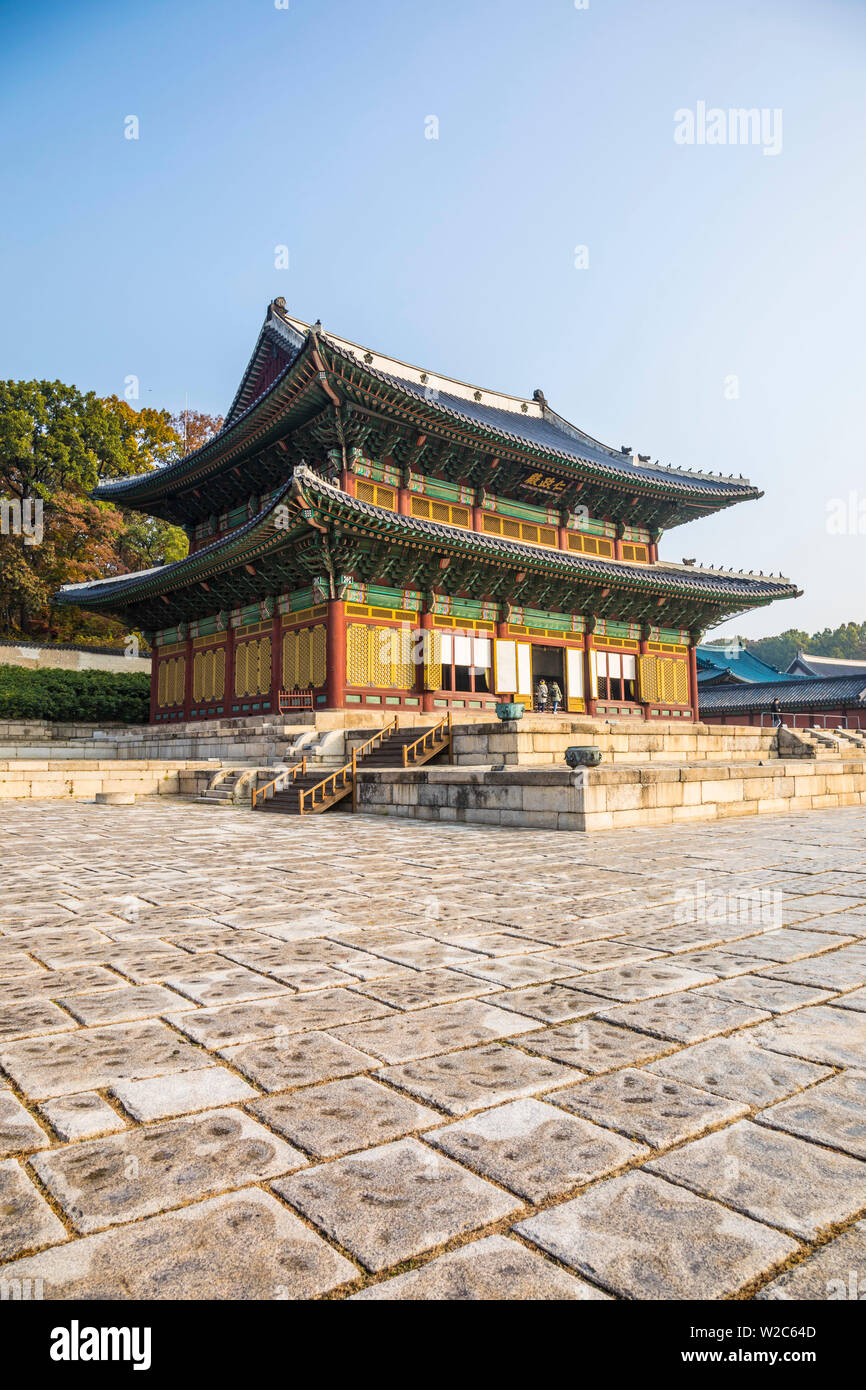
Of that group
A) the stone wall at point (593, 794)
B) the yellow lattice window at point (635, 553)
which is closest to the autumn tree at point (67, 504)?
the yellow lattice window at point (635, 553)

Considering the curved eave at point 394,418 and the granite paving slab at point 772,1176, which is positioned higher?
the curved eave at point 394,418

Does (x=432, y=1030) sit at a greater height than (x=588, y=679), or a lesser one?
lesser

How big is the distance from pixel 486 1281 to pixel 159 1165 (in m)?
1.00

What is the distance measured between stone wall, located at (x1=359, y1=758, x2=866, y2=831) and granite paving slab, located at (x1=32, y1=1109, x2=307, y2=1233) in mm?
8475

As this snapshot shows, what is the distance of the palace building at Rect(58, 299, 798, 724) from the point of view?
63.2 feet

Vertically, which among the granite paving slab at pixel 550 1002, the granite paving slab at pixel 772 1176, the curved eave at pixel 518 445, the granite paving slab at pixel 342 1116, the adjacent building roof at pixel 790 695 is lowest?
the granite paving slab at pixel 550 1002

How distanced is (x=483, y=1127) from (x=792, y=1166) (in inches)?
34.0

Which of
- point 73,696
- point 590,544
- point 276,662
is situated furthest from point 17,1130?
point 73,696

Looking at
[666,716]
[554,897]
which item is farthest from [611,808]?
[666,716]

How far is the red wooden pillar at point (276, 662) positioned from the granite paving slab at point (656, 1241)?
19522 millimetres

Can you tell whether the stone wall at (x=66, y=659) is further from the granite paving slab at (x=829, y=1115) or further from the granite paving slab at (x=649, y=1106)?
the granite paving slab at (x=829, y=1115)

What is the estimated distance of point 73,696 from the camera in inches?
1144

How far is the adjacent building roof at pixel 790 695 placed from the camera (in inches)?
1405

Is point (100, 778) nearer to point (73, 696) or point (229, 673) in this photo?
point (229, 673)
